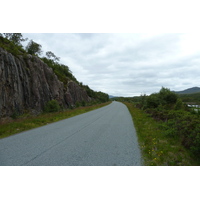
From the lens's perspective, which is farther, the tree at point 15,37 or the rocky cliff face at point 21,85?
the tree at point 15,37

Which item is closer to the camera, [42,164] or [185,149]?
[42,164]

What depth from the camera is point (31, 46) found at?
4216 centimetres

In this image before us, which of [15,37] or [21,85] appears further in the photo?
[15,37]

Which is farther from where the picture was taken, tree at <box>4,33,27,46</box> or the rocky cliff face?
tree at <box>4,33,27,46</box>

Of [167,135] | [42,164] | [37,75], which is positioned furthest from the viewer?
[37,75]

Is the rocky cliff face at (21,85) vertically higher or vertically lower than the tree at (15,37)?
lower

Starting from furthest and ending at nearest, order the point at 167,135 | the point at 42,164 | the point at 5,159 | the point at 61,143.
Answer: the point at 167,135 < the point at 61,143 < the point at 5,159 < the point at 42,164

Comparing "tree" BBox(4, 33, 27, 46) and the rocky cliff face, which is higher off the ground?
"tree" BBox(4, 33, 27, 46)

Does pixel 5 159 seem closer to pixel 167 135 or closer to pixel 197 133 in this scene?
pixel 197 133

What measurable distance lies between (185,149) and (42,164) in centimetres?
514

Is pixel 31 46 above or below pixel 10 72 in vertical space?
above

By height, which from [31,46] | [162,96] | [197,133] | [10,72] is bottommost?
[197,133]

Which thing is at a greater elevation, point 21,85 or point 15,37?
point 15,37

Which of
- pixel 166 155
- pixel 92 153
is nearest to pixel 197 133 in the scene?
pixel 166 155
